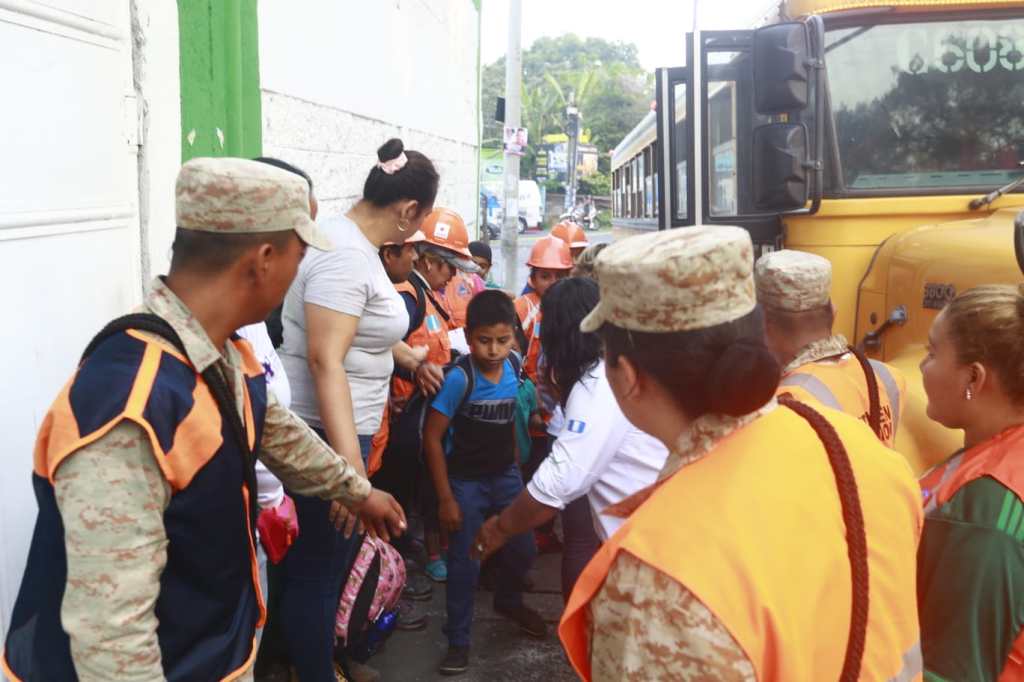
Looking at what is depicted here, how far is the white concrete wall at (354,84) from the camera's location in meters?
4.80

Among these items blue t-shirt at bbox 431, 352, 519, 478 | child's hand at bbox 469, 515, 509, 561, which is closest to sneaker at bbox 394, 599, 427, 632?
blue t-shirt at bbox 431, 352, 519, 478

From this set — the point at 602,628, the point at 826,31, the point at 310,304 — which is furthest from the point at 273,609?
the point at 826,31

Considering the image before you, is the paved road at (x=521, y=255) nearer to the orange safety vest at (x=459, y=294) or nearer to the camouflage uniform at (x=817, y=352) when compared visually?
the orange safety vest at (x=459, y=294)

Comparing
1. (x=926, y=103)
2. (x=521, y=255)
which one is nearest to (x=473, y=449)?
(x=926, y=103)

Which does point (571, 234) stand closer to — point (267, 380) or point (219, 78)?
point (219, 78)

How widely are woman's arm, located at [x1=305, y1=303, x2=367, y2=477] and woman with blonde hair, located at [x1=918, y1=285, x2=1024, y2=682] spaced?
1.69 metres

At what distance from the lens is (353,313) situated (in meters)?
3.00

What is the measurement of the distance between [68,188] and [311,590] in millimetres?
1444

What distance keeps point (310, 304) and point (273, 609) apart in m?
1.22

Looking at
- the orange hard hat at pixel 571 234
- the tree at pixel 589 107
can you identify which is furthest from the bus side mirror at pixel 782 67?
the tree at pixel 589 107

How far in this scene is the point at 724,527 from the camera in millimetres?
1237

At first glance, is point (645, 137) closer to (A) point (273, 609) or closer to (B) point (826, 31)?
(B) point (826, 31)

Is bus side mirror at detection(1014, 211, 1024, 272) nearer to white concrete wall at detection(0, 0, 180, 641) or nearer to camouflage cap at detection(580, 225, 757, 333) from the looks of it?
camouflage cap at detection(580, 225, 757, 333)

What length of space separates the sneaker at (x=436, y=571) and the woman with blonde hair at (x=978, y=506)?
3164 millimetres
